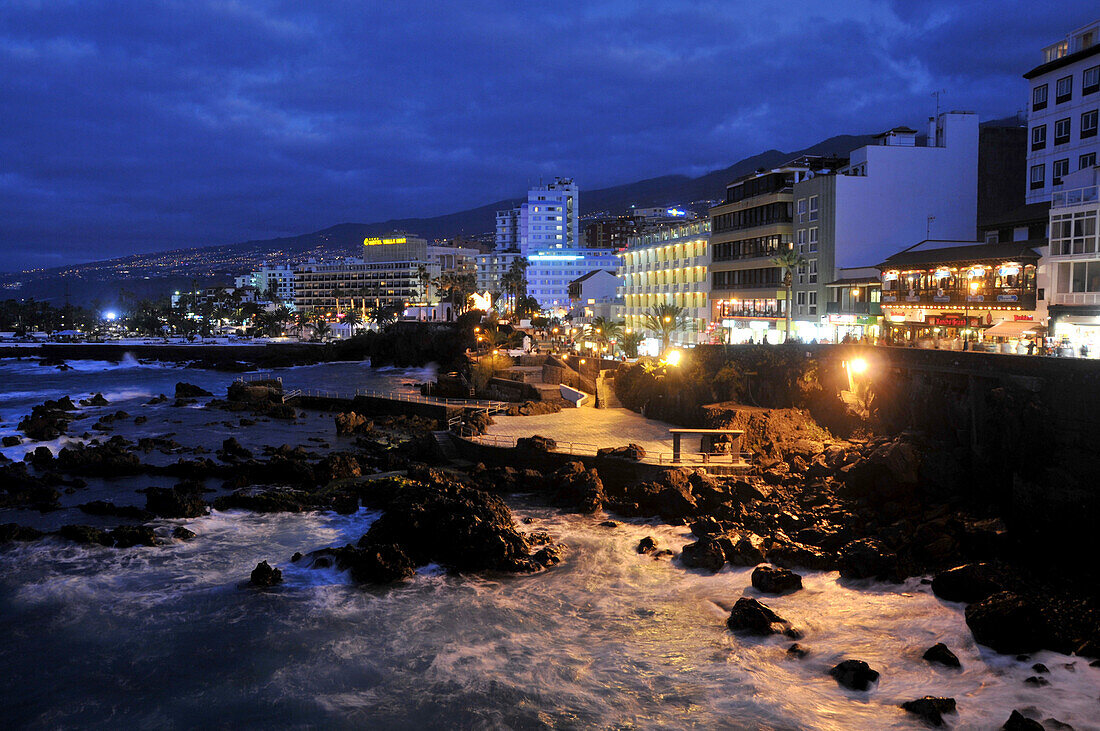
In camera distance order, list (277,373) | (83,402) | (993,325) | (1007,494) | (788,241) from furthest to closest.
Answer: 1. (277,373)
2. (83,402)
3. (788,241)
4. (993,325)
5. (1007,494)

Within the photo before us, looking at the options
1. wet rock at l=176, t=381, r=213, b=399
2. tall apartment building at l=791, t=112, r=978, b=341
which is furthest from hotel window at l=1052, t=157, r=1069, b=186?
wet rock at l=176, t=381, r=213, b=399

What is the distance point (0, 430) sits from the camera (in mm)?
48844

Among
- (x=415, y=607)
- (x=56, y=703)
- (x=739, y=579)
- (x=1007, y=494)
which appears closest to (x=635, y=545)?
(x=739, y=579)

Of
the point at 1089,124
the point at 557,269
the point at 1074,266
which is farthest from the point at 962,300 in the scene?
the point at 557,269

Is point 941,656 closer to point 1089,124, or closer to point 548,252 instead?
point 1089,124

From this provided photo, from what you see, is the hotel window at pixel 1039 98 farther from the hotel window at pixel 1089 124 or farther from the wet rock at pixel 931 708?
the wet rock at pixel 931 708

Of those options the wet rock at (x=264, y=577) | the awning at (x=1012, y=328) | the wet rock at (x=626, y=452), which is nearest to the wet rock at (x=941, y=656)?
the wet rock at (x=626, y=452)

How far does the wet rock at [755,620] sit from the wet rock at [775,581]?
4.89ft

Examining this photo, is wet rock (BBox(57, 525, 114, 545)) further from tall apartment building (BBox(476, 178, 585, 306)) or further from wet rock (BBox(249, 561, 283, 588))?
tall apartment building (BBox(476, 178, 585, 306))

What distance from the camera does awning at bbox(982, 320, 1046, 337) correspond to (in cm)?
3385

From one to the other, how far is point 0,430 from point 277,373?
44695mm

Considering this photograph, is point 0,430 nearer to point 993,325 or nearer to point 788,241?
point 788,241

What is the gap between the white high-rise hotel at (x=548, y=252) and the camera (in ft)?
488

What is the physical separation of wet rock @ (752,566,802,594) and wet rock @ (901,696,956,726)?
5239 millimetres
